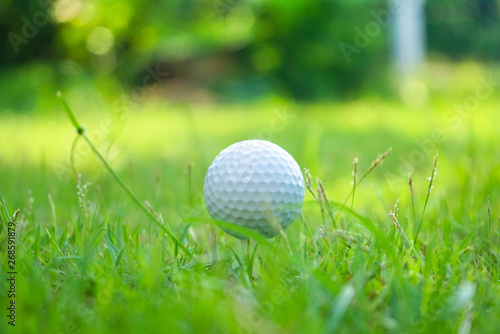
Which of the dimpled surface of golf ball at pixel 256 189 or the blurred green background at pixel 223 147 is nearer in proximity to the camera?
the blurred green background at pixel 223 147

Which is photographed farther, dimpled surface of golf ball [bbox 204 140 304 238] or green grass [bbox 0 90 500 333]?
dimpled surface of golf ball [bbox 204 140 304 238]

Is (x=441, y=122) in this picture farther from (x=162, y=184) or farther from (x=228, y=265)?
(x=228, y=265)

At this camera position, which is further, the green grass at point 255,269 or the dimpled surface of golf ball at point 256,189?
the dimpled surface of golf ball at point 256,189

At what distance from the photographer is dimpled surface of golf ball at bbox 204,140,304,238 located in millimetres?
1403

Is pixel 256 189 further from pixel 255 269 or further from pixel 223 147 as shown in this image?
pixel 223 147

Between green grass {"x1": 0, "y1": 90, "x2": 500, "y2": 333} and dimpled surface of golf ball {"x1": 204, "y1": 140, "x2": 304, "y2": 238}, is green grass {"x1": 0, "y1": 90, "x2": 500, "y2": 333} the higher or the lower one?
the lower one

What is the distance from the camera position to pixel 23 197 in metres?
2.14

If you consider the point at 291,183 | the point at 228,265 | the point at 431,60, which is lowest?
the point at 431,60

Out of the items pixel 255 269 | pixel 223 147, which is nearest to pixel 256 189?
pixel 255 269

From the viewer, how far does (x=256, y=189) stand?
141cm

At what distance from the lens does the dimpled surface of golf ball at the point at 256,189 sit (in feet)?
4.60

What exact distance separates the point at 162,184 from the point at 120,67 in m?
5.08

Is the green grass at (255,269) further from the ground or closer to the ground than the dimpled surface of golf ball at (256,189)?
closer to the ground

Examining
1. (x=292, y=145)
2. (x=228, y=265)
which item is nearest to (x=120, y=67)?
(x=292, y=145)
